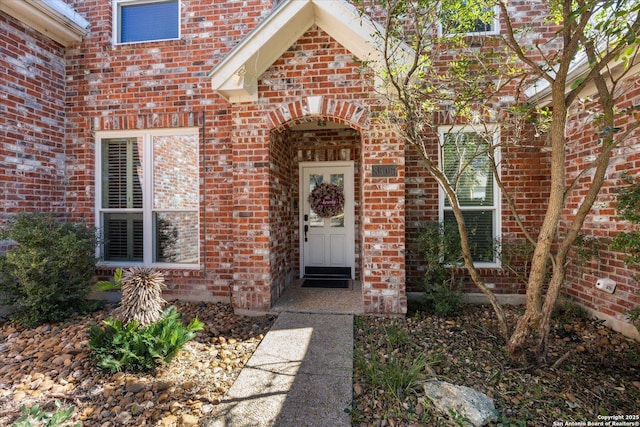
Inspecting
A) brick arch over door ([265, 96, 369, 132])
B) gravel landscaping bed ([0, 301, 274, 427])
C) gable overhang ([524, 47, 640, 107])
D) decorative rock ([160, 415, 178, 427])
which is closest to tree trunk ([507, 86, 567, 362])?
gable overhang ([524, 47, 640, 107])

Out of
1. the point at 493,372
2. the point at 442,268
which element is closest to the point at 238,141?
the point at 442,268

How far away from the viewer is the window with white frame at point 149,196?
509 cm

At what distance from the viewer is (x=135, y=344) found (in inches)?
117

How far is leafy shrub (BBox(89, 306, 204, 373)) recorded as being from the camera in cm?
291

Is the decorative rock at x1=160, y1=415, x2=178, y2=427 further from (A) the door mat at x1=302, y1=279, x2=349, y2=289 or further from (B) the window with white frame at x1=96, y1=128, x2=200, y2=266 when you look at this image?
(A) the door mat at x1=302, y1=279, x2=349, y2=289

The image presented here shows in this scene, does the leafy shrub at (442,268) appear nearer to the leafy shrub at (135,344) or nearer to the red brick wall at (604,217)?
the red brick wall at (604,217)

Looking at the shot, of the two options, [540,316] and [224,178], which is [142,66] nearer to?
[224,178]

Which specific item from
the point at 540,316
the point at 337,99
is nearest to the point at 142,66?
the point at 337,99

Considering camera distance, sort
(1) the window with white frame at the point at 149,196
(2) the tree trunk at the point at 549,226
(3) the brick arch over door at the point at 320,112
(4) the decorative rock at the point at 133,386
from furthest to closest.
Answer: (1) the window with white frame at the point at 149,196, (3) the brick arch over door at the point at 320,112, (2) the tree trunk at the point at 549,226, (4) the decorative rock at the point at 133,386

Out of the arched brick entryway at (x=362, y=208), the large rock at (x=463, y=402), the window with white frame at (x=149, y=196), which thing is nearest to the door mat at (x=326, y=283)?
the arched brick entryway at (x=362, y=208)

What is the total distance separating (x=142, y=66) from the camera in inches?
200

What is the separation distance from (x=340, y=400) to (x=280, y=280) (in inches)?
101

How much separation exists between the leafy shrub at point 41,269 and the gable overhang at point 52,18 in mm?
2835

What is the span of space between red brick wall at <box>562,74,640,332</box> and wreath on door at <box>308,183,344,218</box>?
345 cm
